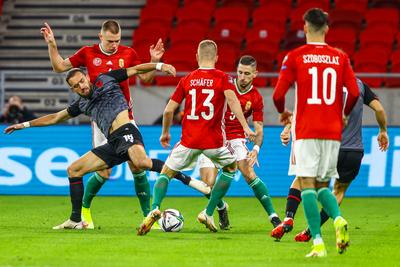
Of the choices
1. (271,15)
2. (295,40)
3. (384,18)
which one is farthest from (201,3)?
(384,18)

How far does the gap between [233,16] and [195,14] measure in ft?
2.65

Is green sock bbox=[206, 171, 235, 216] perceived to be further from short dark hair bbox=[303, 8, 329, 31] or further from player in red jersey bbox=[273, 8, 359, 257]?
short dark hair bbox=[303, 8, 329, 31]

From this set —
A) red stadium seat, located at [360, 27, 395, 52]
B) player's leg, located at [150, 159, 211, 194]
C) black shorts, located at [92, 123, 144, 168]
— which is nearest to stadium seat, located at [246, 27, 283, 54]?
red stadium seat, located at [360, 27, 395, 52]

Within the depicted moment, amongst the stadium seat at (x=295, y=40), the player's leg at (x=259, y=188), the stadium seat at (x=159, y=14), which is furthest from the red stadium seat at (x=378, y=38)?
the player's leg at (x=259, y=188)

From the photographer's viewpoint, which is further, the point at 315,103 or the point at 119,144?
the point at 119,144

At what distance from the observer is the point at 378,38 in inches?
870

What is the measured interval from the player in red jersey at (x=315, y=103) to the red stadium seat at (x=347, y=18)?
13.4 m

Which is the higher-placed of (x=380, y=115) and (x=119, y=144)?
(x=380, y=115)

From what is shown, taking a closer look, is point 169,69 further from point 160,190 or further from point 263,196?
point 263,196

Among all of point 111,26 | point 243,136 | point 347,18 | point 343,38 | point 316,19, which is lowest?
point 243,136

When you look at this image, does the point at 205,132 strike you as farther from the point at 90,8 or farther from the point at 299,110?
the point at 90,8

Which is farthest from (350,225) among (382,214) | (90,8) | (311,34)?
(90,8)

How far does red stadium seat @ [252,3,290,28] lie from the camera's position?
23.1 metres

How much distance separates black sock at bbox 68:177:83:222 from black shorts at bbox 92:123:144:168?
→ 15.9 inches
